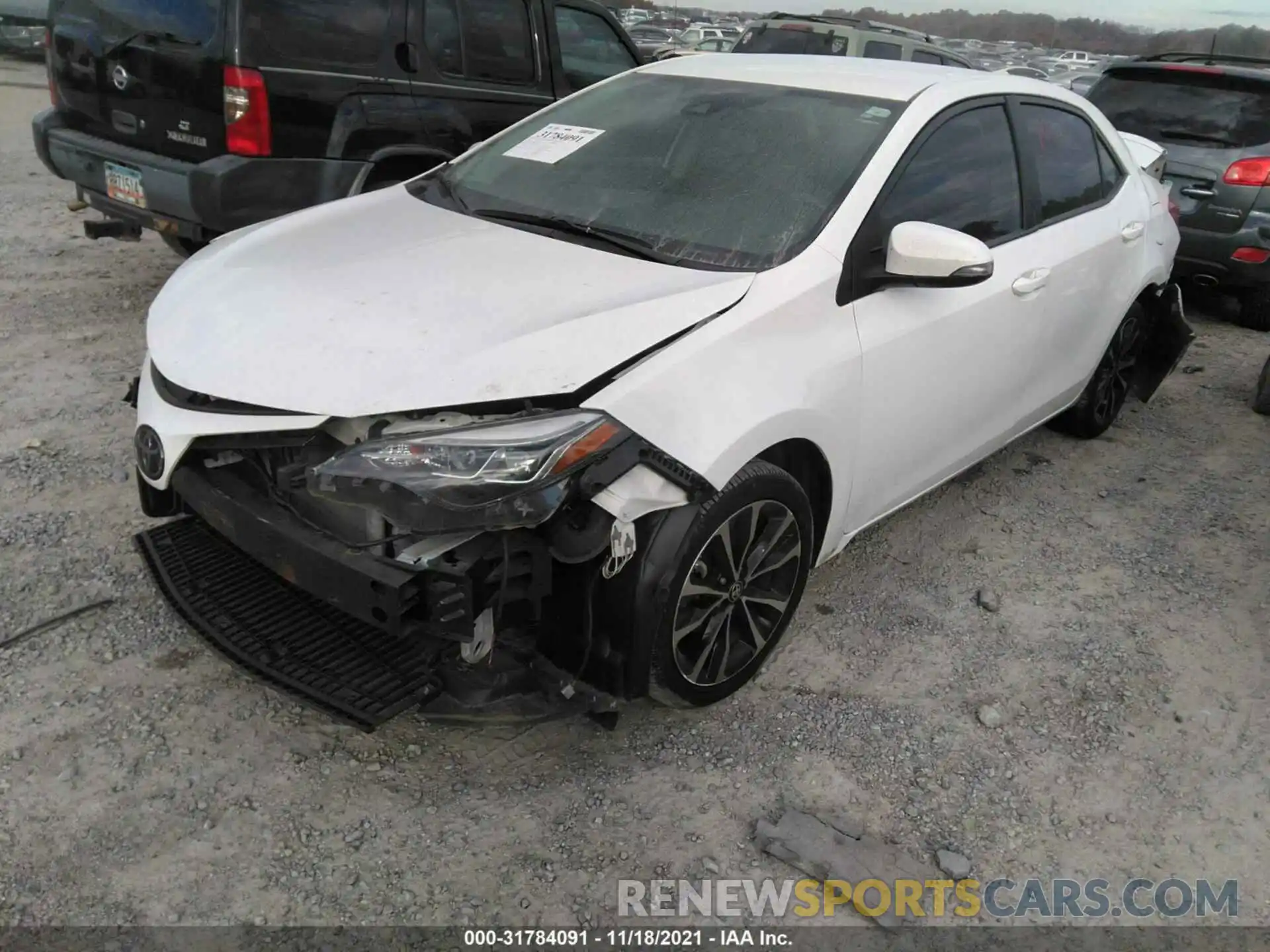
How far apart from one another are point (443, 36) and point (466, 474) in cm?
400

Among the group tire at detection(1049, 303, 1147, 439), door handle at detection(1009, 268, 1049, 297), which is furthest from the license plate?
tire at detection(1049, 303, 1147, 439)

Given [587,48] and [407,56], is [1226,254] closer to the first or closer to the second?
[587,48]

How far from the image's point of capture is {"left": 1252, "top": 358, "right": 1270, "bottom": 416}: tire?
5.39 meters

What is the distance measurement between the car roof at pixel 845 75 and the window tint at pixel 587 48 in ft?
8.30

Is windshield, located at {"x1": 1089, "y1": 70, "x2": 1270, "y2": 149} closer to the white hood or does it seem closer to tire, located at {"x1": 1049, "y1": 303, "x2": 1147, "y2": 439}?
tire, located at {"x1": 1049, "y1": 303, "x2": 1147, "y2": 439}

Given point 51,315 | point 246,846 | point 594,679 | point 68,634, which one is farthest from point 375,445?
point 51,315

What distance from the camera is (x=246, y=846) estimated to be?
92.7 inches

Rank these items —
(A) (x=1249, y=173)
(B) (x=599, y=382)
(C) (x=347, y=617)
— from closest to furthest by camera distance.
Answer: (B) (x=599, y=382) < (C) (x=347, y=617) < (A) (x=1249, y=173)

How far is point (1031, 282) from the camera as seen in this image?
3.57 m

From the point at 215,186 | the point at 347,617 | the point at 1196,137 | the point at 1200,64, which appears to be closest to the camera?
the point at 347,617

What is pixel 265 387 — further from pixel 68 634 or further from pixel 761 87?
pixel 761 87

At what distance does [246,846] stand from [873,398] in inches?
80.3

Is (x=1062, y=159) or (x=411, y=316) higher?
(x=1062, y=159)

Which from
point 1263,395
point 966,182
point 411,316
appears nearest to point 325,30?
point 411,316
